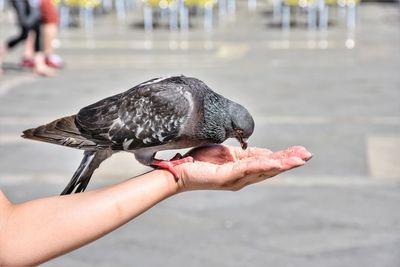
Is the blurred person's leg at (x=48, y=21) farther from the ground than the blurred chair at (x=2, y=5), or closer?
farther from the ground

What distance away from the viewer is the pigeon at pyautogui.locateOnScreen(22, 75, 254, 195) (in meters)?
3.44

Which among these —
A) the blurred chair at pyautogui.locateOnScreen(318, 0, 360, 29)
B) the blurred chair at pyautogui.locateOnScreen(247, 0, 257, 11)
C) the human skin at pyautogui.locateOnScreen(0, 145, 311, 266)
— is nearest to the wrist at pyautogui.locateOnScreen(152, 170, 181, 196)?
the human skin at pyautogui.locateOnScreen(0, 145, 311, 266)

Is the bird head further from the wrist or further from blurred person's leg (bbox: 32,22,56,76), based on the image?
blurred person's leg (bbox: 32,22,56,76)

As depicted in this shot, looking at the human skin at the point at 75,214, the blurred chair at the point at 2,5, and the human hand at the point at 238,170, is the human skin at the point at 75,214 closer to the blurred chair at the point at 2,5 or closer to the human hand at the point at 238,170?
the human hand at the point at 238,170

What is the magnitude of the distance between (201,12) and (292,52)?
810 centimetres

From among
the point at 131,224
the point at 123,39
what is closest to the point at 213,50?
the point at 123,39

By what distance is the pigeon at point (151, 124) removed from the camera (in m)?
3.44

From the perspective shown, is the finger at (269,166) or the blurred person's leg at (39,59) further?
the blurred person's leg at (39,59)

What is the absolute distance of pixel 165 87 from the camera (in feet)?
11.5

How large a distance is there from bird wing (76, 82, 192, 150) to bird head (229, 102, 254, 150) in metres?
0.17

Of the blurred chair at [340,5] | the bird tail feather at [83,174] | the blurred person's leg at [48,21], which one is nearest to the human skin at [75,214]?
the bird tail feather at [83,174]

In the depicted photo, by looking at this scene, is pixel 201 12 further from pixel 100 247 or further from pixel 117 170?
pixel 100 247

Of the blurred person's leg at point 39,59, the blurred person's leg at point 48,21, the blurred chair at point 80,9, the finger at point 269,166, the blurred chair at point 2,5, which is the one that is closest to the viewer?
the finger at point 269,166

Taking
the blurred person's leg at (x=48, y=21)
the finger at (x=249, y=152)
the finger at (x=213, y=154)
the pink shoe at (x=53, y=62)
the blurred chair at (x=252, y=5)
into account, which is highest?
the finger at (x=249, y=152)
